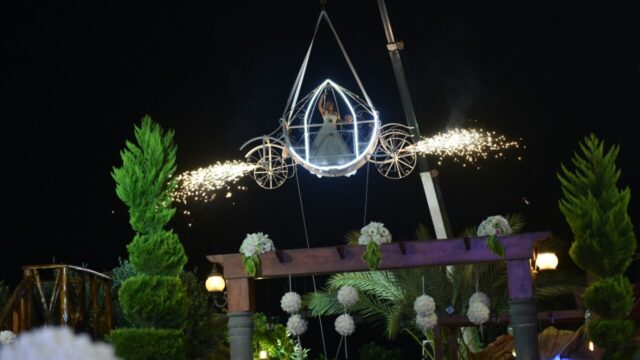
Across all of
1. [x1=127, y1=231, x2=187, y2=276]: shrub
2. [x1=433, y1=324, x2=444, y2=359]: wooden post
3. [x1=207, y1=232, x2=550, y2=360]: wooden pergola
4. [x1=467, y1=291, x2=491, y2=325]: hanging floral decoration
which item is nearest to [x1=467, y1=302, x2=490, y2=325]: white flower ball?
[x1=467, y1=291, x2=491, y2=325]: hanging floral decoration

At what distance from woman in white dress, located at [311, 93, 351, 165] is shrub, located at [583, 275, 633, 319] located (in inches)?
156

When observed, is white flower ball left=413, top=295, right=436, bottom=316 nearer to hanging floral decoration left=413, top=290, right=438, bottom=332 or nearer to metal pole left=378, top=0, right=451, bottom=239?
hanging floral decoration left=413, top=290, right=438, bottom=332

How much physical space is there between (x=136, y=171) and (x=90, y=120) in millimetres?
11010

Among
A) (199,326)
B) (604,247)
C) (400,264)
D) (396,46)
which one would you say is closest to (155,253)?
(400,264)

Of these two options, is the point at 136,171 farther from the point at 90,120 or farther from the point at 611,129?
the point at 611,129

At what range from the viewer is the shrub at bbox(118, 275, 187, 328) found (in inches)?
474

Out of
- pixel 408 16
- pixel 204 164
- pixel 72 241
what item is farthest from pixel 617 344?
pixel 72 241

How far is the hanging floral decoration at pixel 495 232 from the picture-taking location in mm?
12102

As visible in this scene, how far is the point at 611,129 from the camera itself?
→ 22.4 m

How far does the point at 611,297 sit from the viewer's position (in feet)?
40.9

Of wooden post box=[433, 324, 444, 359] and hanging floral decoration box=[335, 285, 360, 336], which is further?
wooden post box=[433, 324, 444, 359]

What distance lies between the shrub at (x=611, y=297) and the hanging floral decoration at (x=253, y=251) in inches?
173

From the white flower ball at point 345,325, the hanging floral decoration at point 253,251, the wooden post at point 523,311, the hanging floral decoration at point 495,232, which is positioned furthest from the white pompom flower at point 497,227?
the hanging floral decoration at point 253,251

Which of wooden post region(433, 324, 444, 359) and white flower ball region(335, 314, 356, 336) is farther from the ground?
white flower ball region(335, 314, 356, 336)
